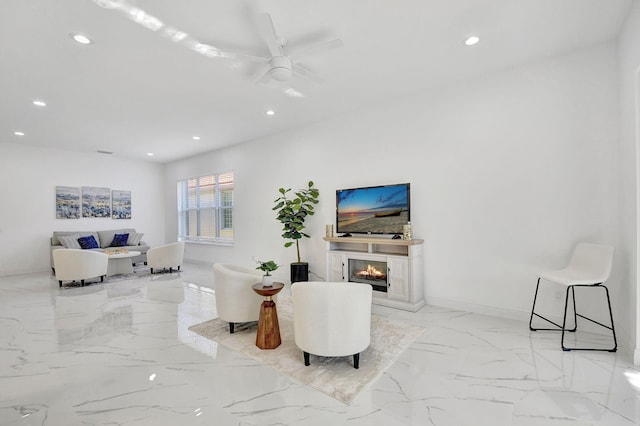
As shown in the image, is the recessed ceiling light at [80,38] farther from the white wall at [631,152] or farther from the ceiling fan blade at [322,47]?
the white wall at [631,152]

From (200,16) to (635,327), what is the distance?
174 inches

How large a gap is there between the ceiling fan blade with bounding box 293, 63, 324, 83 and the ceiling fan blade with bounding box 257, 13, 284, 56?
0.39 meters

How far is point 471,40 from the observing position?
9.29ft

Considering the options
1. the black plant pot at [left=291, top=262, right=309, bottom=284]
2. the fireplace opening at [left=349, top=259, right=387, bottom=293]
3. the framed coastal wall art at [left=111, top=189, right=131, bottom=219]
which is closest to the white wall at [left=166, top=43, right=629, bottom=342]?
the fireplace opening at [left=349, top=259, right=387, bottom=293]

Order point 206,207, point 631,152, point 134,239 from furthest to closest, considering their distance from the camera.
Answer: point 206,207
point 134,239
point 631,152

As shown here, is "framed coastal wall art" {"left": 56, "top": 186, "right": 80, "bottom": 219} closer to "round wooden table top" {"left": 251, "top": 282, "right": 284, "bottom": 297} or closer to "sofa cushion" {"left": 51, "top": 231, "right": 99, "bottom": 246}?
"sofa cushion" {"left": 51, "top": 231, "right": 99, "bottom": 246}

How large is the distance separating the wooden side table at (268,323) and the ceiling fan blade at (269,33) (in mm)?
2169

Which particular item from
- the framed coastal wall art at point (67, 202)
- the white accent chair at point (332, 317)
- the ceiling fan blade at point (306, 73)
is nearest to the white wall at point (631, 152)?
the white accent chair at point (332, 317)

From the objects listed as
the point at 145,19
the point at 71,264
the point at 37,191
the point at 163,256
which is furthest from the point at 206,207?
the point at 145,19

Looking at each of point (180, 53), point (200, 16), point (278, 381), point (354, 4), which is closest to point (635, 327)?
point (278, 381)

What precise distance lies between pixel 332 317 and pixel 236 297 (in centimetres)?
122

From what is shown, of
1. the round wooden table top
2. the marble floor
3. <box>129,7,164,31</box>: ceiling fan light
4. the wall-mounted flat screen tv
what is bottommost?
the marble floor

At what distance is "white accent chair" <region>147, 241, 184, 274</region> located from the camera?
614 cm

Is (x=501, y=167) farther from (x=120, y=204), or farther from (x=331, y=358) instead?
(x=120, y=204)
